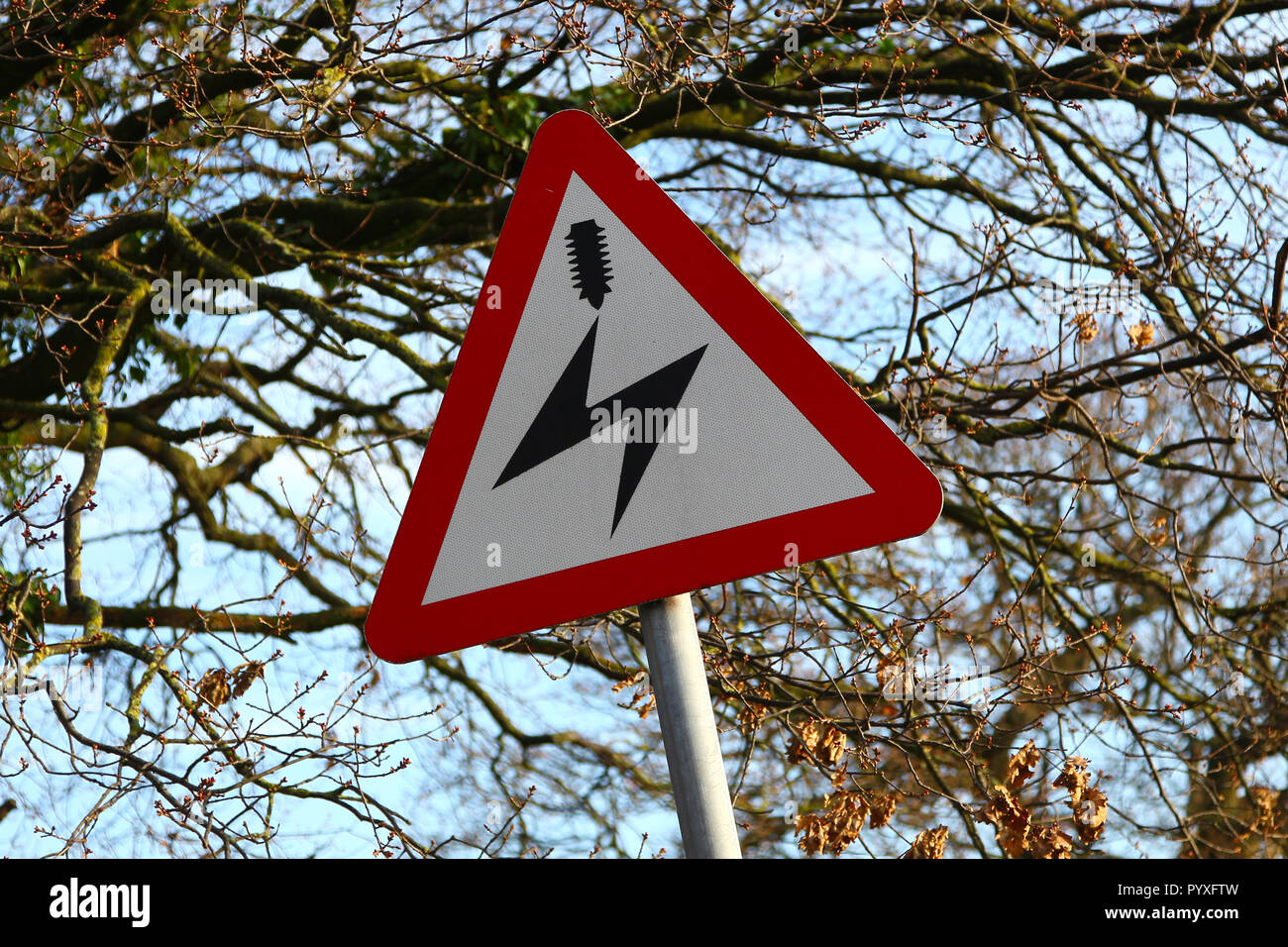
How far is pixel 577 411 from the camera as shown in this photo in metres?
1.72

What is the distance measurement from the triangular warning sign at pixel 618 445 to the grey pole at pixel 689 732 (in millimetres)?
63

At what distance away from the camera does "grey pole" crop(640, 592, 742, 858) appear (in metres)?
1.53

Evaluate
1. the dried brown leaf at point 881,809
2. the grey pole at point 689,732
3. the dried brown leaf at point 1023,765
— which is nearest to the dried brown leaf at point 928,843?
the dried brown leaf at point 881,809

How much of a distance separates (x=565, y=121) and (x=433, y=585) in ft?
2.72

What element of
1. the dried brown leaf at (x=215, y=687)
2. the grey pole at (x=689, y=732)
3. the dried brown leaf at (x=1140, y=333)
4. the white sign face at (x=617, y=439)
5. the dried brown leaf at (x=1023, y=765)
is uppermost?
the dried brown leaf at (x=1140, y=333)

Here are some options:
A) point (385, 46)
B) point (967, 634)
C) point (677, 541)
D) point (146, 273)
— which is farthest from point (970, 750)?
point (146, 273)

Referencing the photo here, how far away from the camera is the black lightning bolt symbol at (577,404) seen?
1.70 metres

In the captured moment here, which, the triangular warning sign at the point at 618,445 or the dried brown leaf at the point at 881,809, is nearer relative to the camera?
the triangular warning sign at the point at 618,445

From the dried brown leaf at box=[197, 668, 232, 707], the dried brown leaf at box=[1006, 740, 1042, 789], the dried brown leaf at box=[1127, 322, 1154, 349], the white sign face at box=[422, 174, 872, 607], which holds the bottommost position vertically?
the dried brown leaf at box=[1006, 740, 1042, 789]

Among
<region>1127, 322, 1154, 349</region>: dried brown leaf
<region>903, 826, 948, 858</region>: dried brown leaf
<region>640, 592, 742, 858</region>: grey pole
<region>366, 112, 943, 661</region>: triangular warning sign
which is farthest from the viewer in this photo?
<region>1127, 322, 1154, 349</region>: dried brown leaf

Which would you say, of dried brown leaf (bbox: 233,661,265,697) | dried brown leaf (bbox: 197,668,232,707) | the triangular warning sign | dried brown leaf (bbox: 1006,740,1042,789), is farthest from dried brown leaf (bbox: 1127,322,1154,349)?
dried brown leaf (bbox: 197,668,232,707)

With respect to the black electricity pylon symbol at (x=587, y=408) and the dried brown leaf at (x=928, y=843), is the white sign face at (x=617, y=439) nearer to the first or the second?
the black electricity pylon symbol at (x=587, y=408)

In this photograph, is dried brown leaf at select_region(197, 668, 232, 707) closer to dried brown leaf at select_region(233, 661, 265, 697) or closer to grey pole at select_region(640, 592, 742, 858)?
dried brown leaf at select_region(233, 661, 265, 697)
